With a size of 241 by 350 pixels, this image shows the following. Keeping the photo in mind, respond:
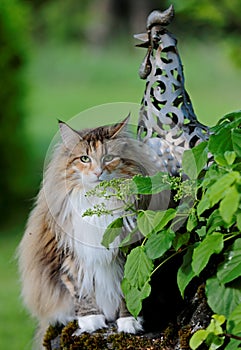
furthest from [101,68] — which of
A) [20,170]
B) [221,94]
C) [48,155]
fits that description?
[48,155]

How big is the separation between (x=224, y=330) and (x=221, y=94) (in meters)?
9.28

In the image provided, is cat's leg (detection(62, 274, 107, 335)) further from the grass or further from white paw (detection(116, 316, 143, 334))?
the grass

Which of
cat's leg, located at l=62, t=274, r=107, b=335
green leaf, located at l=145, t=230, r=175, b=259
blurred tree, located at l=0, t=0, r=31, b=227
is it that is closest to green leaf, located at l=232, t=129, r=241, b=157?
green leaf, located at l=145, t=230, r=175, b=259

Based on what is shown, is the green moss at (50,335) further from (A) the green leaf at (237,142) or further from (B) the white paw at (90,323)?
(A) the green leaf at (237,142)

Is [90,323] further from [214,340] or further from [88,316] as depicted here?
[214,340]

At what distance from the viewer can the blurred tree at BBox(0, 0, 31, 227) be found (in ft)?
18.6

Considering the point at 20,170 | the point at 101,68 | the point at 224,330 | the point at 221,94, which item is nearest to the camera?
the point at 224,330

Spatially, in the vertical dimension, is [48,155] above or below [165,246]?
above

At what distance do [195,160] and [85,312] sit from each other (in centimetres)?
53

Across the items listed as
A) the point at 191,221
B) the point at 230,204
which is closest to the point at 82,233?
the point at 191,221

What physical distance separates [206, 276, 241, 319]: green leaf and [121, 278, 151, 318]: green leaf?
151 millimetres

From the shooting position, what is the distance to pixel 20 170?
19.7ft

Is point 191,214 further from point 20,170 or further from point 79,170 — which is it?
point 20,170

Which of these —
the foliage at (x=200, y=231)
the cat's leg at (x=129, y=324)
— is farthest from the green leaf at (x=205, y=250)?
the cat's leg at (x=129, y=324)
